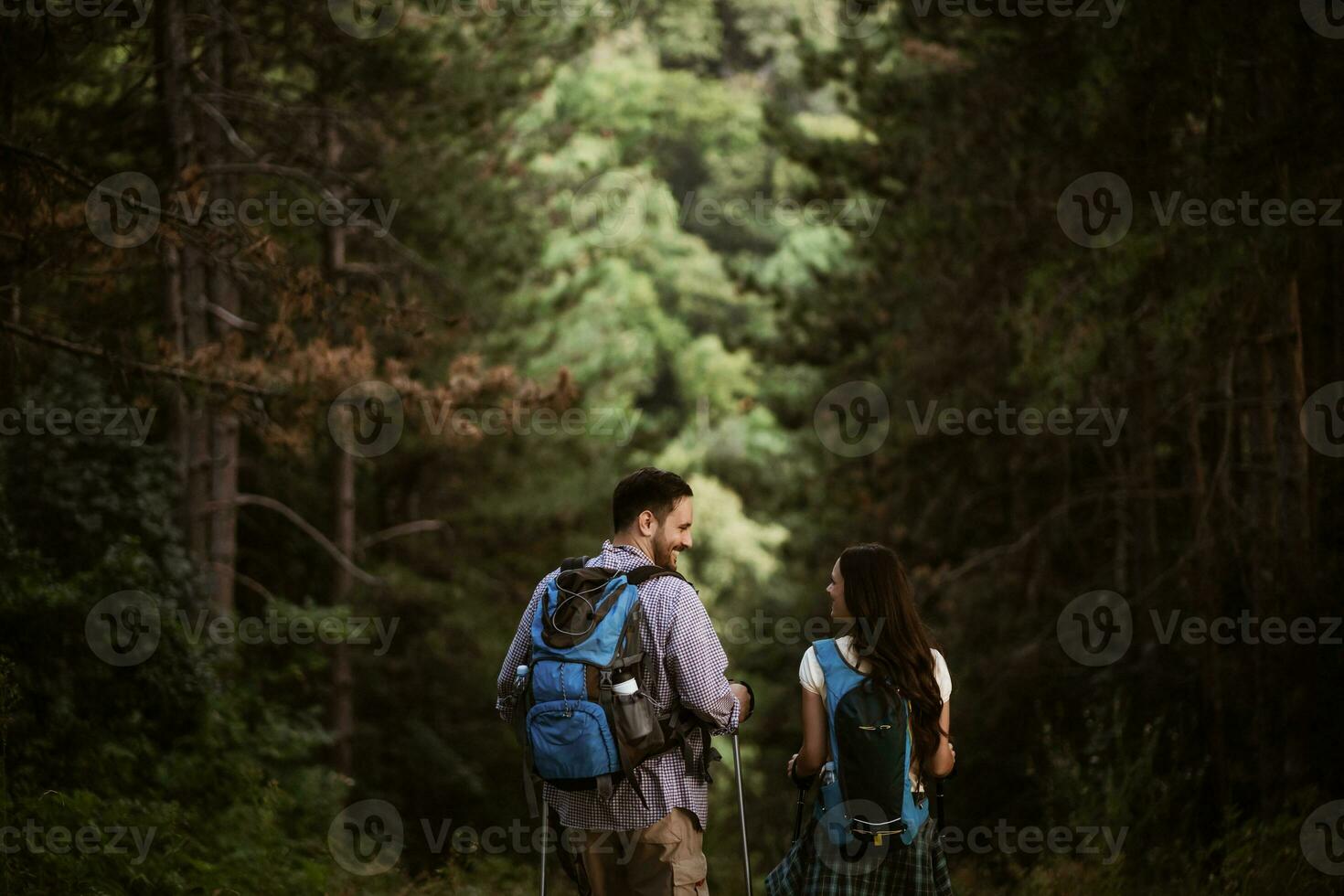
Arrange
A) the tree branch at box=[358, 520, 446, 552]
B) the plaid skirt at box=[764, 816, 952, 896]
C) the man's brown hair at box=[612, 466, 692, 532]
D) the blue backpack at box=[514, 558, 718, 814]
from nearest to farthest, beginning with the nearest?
the blue backpack at box=[514, 558, 718, 814], the plaid skirt at box=[764, 816, 952, 896], the man's brown hair at box=[612, 466, 692, 532], the tree branch at box=[358, 520, 446, 552]

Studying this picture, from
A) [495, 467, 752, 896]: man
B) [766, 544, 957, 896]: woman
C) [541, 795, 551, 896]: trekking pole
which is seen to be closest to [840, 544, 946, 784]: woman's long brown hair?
[766, 544, 957, 896]: woman

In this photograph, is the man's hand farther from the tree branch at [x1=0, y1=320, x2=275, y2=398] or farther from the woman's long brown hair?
the tree branch at [x1=0, y1=320, x2=275, y2=398]

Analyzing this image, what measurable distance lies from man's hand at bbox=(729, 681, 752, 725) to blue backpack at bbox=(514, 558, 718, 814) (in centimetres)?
12

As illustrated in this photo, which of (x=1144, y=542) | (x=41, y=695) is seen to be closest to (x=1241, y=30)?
(x=1144, y=542)

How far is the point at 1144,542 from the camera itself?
13898 millimetres

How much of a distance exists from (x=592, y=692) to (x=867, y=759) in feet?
2.90

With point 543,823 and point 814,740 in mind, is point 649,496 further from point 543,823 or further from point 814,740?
point 543,823

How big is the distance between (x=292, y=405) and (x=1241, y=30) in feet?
20.4

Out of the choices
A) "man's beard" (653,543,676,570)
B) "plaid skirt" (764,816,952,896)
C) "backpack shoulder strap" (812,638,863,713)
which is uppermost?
"man's beard" (653,543,676,570)

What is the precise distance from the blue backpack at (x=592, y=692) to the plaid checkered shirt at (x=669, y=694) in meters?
0.04

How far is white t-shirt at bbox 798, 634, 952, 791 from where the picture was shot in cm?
444

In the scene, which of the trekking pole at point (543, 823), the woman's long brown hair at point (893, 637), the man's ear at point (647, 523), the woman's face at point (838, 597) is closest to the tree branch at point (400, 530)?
the trekking pole at point (543, 823)

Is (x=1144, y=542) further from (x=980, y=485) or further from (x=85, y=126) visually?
(x=85, y=126)

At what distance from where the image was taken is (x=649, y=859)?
4.42m
